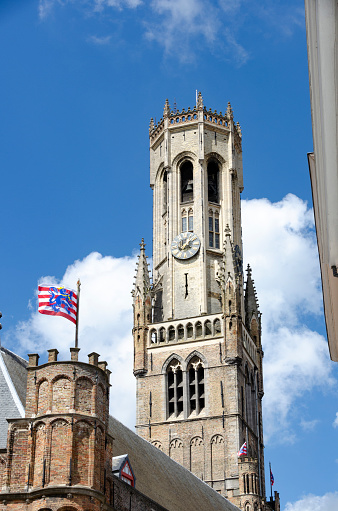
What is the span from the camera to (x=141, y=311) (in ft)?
221

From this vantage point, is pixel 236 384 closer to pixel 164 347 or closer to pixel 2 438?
pixel 164 347

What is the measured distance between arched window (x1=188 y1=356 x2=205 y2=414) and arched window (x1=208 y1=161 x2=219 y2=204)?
15.4 meters

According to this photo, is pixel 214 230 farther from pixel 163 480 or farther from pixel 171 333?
pixel 163 480

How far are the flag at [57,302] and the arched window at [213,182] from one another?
4150cm

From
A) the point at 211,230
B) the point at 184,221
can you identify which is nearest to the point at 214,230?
the point at 211,230

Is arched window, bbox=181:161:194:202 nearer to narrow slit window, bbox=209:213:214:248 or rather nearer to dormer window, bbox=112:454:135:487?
narrow slit window, bbox=209:213:214:248

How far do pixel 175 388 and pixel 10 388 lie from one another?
3269 cm

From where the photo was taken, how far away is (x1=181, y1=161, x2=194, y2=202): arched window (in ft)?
239

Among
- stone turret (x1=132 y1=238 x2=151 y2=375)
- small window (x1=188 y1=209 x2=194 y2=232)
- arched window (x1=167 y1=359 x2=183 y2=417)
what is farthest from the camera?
small window (x1=188 y1=209 x2=194 y2=232)

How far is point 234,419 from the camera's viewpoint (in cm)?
6109

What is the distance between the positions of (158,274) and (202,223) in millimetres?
5505

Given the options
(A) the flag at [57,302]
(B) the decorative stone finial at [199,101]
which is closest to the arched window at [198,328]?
(B) the decorative stone finial at [199,101]

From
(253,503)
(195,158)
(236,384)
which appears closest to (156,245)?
(195,158)

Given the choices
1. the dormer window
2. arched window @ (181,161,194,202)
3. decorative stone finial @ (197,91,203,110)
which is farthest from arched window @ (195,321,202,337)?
the dormer window
